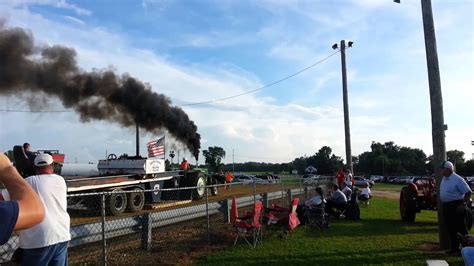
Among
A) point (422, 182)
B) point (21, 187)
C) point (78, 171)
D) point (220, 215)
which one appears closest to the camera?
point (21, 187)

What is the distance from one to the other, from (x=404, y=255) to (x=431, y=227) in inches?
184

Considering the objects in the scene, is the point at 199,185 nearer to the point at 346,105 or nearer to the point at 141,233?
the point at 346,105

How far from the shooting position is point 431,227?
13055 millimetres

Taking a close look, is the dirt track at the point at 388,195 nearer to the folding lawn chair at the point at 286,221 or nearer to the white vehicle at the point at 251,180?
the white vehicle at the point at 251,180

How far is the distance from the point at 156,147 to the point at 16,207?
74.7ft

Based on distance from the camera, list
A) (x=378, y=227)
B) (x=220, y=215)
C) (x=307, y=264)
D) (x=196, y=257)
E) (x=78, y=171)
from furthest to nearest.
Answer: (x=78, y=171) → (x=220, y=215) → (x=378, y=227) → (x=196, y=257) → (x=307, y=264)

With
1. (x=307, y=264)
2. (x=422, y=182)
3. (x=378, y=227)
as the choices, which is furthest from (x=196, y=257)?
(x=422, y=182)

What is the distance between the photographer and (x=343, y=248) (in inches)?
375

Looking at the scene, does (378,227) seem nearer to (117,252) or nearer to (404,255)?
(404,255)

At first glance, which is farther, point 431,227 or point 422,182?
point 422,182

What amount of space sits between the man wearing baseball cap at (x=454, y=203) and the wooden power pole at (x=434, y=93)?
53 centimetres

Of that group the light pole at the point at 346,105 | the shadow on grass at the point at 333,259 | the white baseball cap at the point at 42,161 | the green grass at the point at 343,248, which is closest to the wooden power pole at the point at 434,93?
the green grass at the point at 343,248

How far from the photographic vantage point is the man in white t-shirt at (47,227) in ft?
14.6

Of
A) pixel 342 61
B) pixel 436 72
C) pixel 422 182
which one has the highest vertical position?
pixel 342 61
